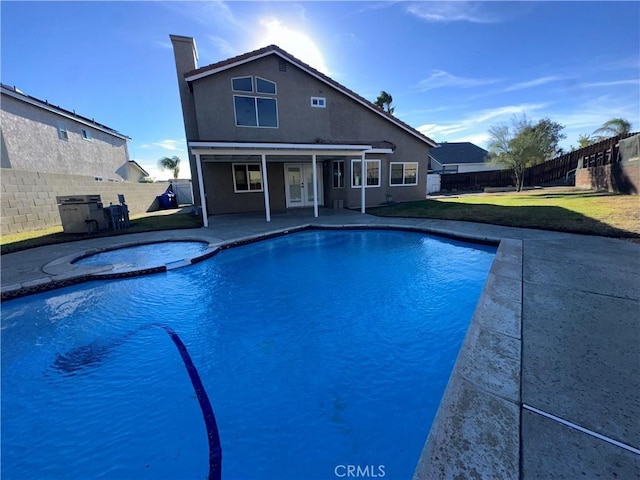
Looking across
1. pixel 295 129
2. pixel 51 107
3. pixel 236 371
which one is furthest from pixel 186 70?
pixel 236 371

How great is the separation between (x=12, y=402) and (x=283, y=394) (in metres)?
2.87

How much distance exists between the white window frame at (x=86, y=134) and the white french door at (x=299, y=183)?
1477 cm

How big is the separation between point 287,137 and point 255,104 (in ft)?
7.09

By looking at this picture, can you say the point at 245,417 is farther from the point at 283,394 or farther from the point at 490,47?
the point at 490,47

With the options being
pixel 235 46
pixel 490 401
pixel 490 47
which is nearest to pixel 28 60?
pixel 235 46

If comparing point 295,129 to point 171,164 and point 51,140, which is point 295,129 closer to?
point 51,140

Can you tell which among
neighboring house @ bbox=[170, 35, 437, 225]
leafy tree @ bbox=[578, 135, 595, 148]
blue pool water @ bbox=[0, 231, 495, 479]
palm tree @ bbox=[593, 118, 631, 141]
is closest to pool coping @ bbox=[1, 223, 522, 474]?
blue pool water @ bbox=[0, 231, 495, 479]

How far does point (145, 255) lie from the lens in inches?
289

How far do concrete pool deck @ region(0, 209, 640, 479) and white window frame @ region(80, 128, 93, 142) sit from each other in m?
18.2

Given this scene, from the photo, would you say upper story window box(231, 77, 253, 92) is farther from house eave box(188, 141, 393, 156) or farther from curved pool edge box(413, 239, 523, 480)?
curved pool edge box(413, 239, 523, 480)

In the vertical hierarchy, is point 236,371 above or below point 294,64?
below

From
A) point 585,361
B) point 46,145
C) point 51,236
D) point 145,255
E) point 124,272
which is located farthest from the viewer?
point 46,145

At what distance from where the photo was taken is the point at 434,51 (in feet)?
46.7

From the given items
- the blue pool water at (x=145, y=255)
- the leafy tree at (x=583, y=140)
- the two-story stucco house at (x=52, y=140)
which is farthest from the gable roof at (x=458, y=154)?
the blue pool water at (x=145, y=255)
